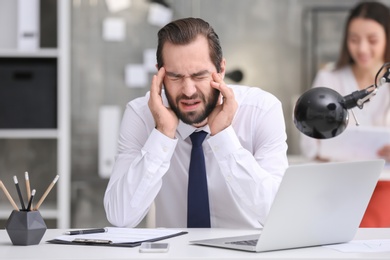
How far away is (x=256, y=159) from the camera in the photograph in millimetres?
2447

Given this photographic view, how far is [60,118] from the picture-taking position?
3.99 m

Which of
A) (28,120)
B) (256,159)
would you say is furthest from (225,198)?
(28,120)

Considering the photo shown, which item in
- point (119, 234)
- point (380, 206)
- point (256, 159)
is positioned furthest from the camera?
point (380, 206)

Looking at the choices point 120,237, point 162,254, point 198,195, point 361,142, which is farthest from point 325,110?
point 361,142

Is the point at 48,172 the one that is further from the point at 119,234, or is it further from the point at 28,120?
the point at 119,234

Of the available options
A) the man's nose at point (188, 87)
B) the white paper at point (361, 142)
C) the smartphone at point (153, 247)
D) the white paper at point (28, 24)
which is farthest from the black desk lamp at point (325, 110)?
the white paper at point (28, 24)

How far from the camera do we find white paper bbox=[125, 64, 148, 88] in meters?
4.45

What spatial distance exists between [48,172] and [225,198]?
2033 mm

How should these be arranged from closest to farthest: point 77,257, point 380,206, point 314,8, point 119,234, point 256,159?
1. point 77,257
2. point 119,234
3. point 256,159
4. point 380,206
5. point 314,8

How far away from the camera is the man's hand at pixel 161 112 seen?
7.77 feet

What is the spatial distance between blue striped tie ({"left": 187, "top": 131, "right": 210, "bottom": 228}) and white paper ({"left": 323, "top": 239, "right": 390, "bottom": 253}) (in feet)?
1.96

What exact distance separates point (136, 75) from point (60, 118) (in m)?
0.63

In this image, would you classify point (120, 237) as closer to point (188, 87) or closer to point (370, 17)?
point (188, 87)

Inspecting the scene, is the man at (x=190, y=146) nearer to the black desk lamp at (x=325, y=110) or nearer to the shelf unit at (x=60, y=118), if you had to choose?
the black desk lamp at (x=325, y=110)
